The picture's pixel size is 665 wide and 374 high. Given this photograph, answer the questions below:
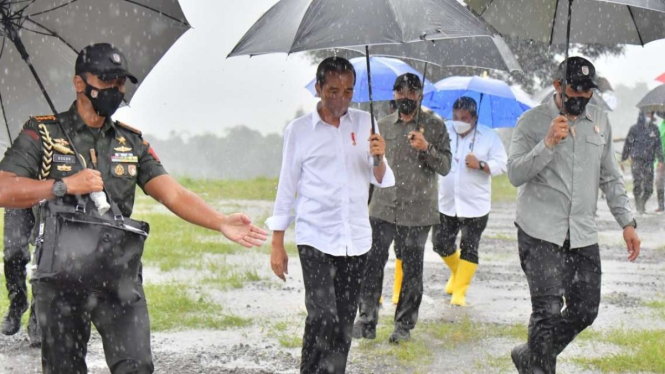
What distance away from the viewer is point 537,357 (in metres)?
6.21

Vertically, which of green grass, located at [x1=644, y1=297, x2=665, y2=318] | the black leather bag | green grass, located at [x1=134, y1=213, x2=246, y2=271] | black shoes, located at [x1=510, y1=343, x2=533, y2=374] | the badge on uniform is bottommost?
green grass, located at [x1=644, y1=297, x2=665, y2=318]

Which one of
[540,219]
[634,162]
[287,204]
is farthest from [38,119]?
[634,162]

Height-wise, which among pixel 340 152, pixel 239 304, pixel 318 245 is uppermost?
pixel 340 152

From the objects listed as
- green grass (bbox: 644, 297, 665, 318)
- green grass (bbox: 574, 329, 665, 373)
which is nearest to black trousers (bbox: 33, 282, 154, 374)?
green grass (bbox: 574, 329, 665, 373)

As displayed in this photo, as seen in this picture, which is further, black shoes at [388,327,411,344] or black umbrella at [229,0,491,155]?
black shoes at [388,327,411,344]

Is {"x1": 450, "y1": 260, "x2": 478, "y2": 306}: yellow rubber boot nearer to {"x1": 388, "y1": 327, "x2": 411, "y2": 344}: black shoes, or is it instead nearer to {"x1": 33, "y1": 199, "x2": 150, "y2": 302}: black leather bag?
{"x1": 388, "y1": 327, "x2": 411, "y2": 344}: black shoes

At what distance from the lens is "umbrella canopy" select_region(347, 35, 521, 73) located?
803 centimetres

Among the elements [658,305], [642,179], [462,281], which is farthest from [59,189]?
[642,179]

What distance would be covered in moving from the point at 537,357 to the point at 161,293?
4.85 m

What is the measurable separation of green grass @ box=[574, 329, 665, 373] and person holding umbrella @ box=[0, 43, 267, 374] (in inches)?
148

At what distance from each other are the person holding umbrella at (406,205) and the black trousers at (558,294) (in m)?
2.06

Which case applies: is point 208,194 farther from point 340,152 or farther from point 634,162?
point 340,152

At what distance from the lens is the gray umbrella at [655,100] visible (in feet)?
54.7

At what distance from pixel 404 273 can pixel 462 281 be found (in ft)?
6.07
